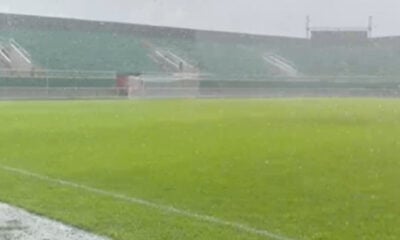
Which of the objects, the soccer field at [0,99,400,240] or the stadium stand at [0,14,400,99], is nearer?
the soccer field at [0,99,400,240]

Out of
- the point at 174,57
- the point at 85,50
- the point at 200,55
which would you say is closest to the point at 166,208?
the point at 85,50

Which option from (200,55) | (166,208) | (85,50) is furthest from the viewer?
(200,55)

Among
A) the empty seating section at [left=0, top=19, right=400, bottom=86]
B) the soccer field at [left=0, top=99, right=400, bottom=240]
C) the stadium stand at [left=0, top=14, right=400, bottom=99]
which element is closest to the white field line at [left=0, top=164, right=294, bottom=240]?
the soccer field at [left=0, top=99, right=400, bottom=240]

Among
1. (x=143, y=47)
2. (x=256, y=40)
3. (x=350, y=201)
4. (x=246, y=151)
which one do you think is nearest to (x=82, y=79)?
(x=143, y=47)

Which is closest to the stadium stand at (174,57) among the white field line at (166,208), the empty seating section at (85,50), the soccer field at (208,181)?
the empty seating section at (85,50)

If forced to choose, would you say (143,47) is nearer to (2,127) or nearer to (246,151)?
(2,127)

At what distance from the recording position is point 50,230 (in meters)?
4.49

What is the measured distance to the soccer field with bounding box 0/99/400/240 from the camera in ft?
15.2

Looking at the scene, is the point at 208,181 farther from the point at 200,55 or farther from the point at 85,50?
the point at 200,55

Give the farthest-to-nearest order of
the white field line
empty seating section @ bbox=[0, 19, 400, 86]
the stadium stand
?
empty seating section @ bbox=[0, 19, 400, 86]
the stadium stand
the white field line

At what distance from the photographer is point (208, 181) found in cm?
662

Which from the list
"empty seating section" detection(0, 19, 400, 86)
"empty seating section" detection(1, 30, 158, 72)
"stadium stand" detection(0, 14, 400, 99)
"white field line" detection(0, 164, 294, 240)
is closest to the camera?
"white field line" detection(0, 164, 294, 240)

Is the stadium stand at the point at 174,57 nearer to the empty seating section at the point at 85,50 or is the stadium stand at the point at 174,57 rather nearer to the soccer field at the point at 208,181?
the empty seating section at the point at 85,50

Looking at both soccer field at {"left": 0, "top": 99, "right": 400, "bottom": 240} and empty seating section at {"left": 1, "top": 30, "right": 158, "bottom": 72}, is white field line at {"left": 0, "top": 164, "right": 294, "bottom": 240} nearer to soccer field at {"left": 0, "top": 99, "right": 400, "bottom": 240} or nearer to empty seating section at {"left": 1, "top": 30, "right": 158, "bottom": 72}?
soccer field at {"left": 0, "top": 99, "right": 400, "bottom": 240}
